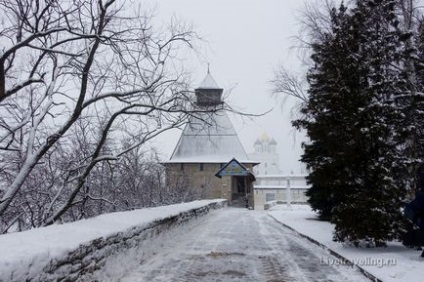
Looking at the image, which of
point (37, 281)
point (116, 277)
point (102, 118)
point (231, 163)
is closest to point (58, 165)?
point (102, 118)

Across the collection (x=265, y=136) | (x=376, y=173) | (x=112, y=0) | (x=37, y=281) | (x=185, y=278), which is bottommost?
(x=185, y=278)

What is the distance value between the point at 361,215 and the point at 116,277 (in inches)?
225

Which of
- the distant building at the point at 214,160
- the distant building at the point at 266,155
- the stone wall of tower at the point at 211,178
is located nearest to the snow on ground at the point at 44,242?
the distant building at the point at 214,160

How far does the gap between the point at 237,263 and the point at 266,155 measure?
5373 inches

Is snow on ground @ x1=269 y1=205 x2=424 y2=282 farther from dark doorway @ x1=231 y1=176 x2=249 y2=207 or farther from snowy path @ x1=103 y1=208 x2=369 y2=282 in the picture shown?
dark doorway @ x1=231 y1=176 x2=249 y2=207

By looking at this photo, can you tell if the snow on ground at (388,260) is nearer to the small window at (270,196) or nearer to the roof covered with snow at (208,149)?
the roof covered with snow at (208,149)

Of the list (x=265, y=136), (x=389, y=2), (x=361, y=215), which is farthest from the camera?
(x=265, y=136)

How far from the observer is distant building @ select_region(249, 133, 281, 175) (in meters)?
139

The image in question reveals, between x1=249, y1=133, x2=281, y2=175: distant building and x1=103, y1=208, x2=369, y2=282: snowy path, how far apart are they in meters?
117

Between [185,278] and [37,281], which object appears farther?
[185,278]

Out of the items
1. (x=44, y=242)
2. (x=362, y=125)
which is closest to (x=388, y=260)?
(x=362, y=125)

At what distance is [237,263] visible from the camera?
29.6 ft

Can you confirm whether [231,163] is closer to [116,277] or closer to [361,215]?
[361,215]

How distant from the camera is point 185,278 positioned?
7398 mm
